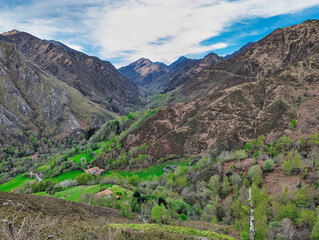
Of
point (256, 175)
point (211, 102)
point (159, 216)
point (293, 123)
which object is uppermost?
point (211, 102)

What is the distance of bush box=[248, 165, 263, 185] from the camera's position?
34.7 metres

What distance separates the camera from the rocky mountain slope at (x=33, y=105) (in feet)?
363

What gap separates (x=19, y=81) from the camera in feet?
449

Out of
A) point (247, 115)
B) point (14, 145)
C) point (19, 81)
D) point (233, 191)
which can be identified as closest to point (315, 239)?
point (233, 191)

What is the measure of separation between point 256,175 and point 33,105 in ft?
497

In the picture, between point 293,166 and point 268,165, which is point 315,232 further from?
point 268,165

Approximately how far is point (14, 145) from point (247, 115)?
127575 millimetres

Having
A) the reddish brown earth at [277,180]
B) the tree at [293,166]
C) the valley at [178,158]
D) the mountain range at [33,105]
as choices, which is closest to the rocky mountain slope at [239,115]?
the valley at [178,158]

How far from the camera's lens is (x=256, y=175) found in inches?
1394

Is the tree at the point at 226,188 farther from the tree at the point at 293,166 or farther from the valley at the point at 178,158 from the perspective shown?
the tree at the point at 293,166

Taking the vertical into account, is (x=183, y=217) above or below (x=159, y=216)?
below

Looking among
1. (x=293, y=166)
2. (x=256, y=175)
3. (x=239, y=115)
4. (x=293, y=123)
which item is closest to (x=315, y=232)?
(x=256, y=175)

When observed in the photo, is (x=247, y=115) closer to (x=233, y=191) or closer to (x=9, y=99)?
(x=233, y=191)

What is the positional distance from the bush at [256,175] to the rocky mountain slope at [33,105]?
406 feet
